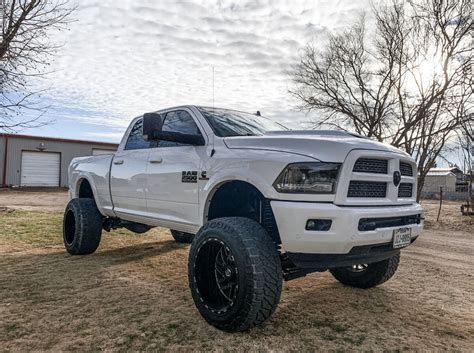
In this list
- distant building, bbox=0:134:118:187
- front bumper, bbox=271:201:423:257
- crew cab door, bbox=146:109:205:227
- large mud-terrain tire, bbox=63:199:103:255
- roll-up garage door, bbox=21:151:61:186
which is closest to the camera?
front bumper, bbox=271:201:423:257

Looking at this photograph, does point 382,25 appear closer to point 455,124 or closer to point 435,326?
point 455,124

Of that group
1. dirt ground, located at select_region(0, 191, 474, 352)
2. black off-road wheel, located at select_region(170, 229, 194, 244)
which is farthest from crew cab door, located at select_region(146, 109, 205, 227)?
black off-road wheel, located at select_region(170, 229, 194, 244)

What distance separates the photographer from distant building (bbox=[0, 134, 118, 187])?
2859cm

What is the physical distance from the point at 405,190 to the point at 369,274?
1229mm

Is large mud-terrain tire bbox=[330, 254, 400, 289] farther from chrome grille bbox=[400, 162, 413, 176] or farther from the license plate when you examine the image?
chrome grille bbox=[400, 162, 413, 176]

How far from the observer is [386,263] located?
172 inches

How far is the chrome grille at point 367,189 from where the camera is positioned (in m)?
3.16

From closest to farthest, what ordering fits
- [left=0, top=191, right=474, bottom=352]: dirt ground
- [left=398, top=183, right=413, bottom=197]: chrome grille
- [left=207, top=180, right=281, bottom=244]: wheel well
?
[left=0, top=191, right=474, bottom=352]: dirt ground → [left=207, top=180, right=281, bottom=244]: wheel well → [left=398, top=183, right=413, bottom=197]: chrome grille

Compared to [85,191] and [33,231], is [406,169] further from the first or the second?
[33,231]

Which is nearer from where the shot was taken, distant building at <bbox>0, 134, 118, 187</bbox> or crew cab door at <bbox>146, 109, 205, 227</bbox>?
crew cab door at <bbox>146, 109, 205, 227</bbox>

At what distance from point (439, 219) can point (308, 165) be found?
45.5 ft

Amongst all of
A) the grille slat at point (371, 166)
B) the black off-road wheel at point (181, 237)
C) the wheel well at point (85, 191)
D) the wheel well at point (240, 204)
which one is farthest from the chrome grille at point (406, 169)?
the wheel well at point (85, 191)

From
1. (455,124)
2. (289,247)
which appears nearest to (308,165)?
(289,247)

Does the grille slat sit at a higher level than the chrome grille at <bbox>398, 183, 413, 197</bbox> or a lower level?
higher
